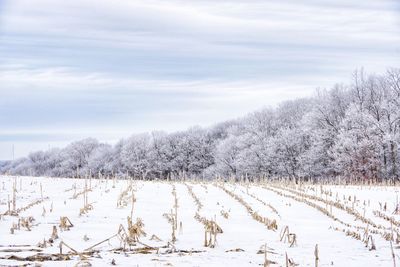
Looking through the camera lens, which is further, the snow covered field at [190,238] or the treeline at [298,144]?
the treeline at [298,144]

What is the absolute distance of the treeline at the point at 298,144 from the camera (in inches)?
2039

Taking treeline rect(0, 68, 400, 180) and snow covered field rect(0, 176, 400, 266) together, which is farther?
treeline rect(0, 68, 400, 180)

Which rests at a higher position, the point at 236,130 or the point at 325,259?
the point at 236,130

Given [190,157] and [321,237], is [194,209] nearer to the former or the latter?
[321,237]

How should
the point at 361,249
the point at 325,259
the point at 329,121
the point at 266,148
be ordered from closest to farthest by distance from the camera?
1. the point at 325,259
2. the point at 361,249
3. the point at 329,121
4. the point at 266,148

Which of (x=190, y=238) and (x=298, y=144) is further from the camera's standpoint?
(x=298, y=144)

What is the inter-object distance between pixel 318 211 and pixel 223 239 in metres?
6.89

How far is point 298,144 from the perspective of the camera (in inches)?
2562

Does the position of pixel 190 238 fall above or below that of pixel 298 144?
below

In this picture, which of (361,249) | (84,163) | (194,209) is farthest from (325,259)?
(84,163)

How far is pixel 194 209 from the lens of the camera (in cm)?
1455

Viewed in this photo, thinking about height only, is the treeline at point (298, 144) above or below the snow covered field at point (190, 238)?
above

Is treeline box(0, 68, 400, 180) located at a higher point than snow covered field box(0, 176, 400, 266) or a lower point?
higher

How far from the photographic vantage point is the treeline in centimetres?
5178
